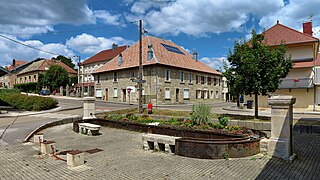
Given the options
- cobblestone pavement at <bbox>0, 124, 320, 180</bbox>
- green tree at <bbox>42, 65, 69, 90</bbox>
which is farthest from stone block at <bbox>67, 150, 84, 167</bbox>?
green tree at <bbox>42, 65, 69, 90</bbox>

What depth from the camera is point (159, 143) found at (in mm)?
7887

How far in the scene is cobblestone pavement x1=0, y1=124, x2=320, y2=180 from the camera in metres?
5.46

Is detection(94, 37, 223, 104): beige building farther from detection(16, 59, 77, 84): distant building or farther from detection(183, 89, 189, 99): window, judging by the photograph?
detection(16, 59, 77, 84): distant building

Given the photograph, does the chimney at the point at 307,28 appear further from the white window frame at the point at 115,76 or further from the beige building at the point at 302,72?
the white window frame at the point at 115,76

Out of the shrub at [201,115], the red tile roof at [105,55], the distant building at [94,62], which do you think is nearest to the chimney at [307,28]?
the shrub at [201,115]

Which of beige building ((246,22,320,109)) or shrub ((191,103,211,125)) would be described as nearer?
shrub ((191,103,211,125))

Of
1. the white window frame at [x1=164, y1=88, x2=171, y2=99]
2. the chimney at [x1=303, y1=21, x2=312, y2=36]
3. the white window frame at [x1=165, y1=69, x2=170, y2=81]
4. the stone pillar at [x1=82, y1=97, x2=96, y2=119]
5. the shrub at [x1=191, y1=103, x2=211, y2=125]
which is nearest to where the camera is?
the shrub at [x1=191, y1=103, x2=211, y2=125]

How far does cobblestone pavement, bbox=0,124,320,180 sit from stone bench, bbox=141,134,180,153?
0.28 m

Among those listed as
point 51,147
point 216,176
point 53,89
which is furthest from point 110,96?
point 216,176

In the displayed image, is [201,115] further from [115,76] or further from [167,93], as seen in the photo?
[115,76]

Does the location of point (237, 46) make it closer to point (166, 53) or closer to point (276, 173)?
point (276, 173)

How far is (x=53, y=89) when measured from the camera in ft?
182

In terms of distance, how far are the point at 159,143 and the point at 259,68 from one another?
8.20m

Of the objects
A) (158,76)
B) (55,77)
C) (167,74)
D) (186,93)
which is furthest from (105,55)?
(158,76)
